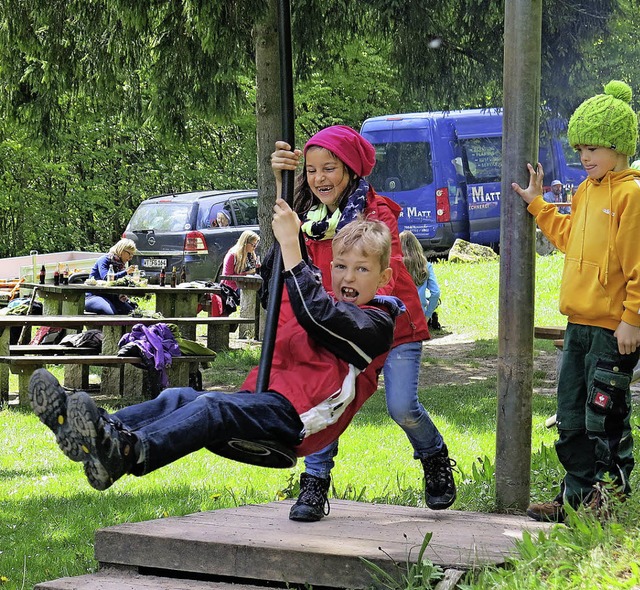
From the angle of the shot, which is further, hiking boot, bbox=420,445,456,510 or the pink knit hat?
hiking boot, bbox=420,445,456,510

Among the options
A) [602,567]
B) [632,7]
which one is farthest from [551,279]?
[602,567]

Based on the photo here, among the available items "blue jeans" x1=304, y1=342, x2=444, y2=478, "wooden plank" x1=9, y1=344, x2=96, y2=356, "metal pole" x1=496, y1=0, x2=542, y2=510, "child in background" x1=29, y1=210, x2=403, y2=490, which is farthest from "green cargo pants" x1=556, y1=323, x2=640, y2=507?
"wooden plank" x1=9, y1=344, x2=96, y2=356

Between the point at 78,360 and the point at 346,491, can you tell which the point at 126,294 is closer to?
the point at 78,360

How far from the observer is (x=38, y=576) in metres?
5.04

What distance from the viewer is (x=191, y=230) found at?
63.7ft

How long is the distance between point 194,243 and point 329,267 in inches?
583

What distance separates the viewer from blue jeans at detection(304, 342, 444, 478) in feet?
15.1

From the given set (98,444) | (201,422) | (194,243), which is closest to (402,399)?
(201,422)

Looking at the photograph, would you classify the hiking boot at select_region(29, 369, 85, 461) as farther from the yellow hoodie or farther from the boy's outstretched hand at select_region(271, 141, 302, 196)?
the yellow hoodie

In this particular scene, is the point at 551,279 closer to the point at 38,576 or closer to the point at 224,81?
the point at 224,81

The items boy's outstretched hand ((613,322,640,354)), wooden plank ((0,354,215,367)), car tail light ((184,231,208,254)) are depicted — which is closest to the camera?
boy's outstretched hand ((613,322,640,354))

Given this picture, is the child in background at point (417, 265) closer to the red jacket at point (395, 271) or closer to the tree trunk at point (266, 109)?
the tree trunk at point (266, 109)

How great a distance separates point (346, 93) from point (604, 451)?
24.4 m

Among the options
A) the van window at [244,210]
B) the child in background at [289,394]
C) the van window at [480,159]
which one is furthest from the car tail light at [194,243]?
the child in background at [289,394]
